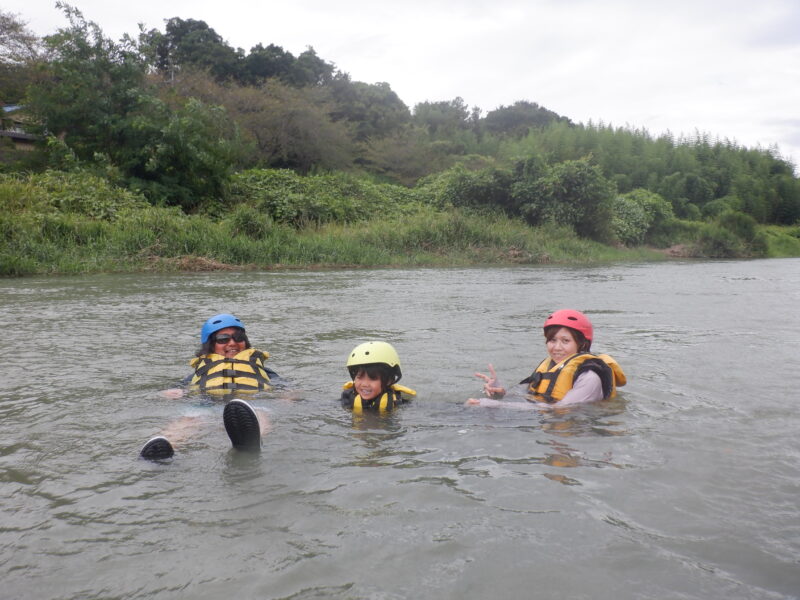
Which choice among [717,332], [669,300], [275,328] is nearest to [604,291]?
[669,300]

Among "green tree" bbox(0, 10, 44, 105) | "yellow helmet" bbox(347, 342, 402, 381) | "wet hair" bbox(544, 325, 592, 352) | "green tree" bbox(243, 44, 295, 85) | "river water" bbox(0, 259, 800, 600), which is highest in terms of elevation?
"green tree" bbox(243, 44, 295, 85)

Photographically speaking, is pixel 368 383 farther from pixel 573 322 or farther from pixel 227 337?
pixel 573 322

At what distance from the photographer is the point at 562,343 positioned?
18.4ft

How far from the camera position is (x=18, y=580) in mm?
2602

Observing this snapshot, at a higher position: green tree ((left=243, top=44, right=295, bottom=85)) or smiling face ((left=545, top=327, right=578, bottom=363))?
green tree ((left=243, top=44, right=295, bottom=85))

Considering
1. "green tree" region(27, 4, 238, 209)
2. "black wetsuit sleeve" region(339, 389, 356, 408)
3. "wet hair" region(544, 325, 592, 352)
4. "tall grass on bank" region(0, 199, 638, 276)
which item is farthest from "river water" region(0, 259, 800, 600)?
"green tree" region(27, 4, 238, 209)

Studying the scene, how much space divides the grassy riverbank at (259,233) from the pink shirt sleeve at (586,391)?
45.8ft

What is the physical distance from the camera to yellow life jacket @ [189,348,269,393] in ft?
19.0

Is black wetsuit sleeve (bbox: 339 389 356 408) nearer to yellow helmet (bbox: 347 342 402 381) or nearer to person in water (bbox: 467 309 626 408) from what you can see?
yellow helmet (bbox: 347 342 402 381)

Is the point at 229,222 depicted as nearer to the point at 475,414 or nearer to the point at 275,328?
the point at 275,328

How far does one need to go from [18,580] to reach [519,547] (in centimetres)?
194

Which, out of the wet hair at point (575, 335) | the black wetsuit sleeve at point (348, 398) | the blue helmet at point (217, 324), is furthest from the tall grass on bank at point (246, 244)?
the wet hair at point (575, 335)

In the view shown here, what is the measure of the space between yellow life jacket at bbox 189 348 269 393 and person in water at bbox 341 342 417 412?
36.5 inches

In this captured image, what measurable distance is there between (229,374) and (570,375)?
2.79 metres
